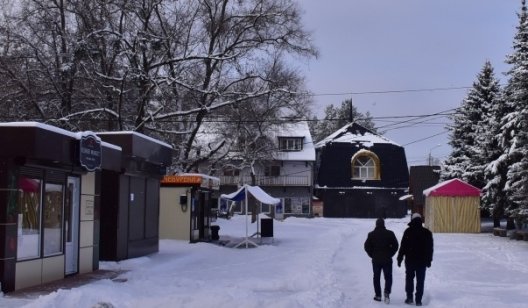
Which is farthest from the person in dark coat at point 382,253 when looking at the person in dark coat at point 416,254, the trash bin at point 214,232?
the trash bin at point 214,232

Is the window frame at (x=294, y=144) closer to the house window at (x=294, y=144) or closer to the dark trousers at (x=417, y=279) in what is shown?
the house window at (x=294, y=144)

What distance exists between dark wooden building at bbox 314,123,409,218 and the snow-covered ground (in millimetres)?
47098

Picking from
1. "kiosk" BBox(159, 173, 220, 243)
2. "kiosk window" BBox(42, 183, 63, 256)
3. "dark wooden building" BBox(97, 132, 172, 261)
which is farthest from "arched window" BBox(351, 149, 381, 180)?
"kiosk window" BBox(42, 183, 63, 256)

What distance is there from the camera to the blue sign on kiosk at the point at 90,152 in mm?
15064

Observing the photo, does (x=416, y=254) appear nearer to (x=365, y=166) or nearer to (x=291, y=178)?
(x=291, y=178)

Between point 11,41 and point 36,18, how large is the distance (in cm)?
142

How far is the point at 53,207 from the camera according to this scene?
15047mm

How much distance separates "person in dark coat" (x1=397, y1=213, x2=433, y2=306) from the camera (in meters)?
12.6

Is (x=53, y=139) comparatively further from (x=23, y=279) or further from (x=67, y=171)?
(x=23, y=279)

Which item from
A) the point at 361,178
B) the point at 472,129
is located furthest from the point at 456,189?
the point at 361,178

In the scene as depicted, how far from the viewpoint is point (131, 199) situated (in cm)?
2056

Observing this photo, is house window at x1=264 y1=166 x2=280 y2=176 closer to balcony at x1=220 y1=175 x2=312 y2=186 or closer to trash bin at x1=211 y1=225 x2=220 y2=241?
balcony at x1=220 y1=175 x2=312 y2=186

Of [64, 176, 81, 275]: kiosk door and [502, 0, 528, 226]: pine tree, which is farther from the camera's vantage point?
[502, 0, 528, 226]: pine tree

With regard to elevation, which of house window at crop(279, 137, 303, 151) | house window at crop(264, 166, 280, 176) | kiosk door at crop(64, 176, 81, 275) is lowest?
kiosk door at crop(64, 176, 81, 275)
